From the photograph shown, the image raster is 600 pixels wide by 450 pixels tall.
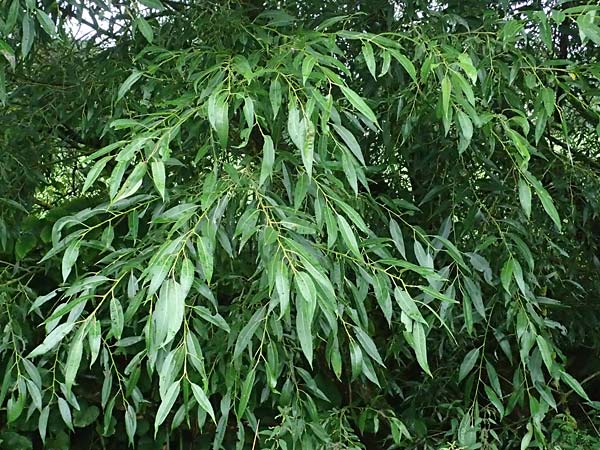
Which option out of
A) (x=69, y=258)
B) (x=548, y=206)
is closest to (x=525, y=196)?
(x=548, y=206)

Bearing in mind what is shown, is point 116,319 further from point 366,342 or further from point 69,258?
point 366,342

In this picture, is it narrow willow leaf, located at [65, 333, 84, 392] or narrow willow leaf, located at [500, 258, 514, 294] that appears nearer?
narrow willow leaf, located at [65, 333, 84, 392]

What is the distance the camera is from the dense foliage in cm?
96

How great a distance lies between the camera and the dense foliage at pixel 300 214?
960 mm

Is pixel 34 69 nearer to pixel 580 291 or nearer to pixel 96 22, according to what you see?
pixel 96 22

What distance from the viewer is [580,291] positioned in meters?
1.93

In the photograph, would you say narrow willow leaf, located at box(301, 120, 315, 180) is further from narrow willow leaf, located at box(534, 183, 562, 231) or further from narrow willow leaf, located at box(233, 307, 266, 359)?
narrow willow leaf, located at box(534, 183, 562, 231)

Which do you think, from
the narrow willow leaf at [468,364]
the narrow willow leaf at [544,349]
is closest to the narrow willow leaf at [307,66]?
the narrow willow leaf at [544,349]

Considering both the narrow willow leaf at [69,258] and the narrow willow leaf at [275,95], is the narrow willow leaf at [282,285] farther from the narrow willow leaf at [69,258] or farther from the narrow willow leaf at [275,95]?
the narrow willow leaf at [69,258]

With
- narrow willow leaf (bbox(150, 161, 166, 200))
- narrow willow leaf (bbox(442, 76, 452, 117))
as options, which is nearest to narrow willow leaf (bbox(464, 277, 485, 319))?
narrow willow leaf (bbox(442, 76, 452, 117))

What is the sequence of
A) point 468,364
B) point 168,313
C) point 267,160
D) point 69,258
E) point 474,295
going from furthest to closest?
point 468,364
point 474,295
point 69,258
point 267,160
point 168,313

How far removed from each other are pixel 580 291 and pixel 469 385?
657mm

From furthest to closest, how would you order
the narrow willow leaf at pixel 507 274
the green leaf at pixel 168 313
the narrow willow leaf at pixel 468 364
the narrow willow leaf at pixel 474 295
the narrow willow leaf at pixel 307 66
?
the narrow willow leaf at pixel 468 364 → the narrow willow leaf at pixel 474 295 → the narrow willow leaf at pixel 507 274 → the narrow willow leaf at pixel 307 66 → the green leaf at pixel 168 313

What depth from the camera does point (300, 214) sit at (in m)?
0.98
